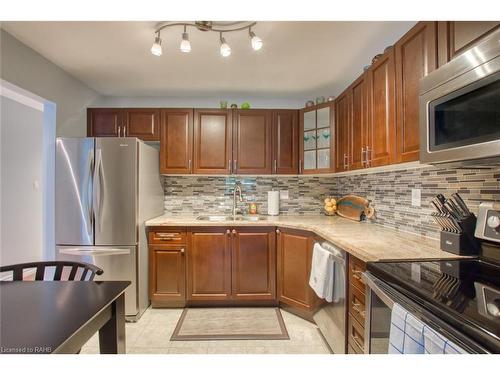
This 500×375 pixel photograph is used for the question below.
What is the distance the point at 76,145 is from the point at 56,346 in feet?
7.00

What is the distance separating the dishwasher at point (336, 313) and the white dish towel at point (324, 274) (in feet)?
0.12

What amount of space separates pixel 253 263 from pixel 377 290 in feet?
5.38

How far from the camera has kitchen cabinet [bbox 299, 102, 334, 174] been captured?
2.69 meters

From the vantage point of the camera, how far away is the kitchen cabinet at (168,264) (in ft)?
8.48

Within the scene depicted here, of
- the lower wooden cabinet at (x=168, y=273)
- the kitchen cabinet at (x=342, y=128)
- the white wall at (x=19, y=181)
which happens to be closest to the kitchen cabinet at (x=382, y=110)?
the kitchen cabinet at (x=342, y=128)

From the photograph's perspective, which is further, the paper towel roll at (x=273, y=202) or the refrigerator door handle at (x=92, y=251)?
the paper towel roll at (x=273, y=202)

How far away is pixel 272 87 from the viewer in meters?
2.87

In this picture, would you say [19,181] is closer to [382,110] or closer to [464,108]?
[382,110]

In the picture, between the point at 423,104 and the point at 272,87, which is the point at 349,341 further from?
the point at 272,87

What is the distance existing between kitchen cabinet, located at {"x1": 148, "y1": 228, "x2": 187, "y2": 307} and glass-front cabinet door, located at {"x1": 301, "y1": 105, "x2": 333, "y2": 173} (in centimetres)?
152

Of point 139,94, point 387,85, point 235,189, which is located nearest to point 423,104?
point 387,85

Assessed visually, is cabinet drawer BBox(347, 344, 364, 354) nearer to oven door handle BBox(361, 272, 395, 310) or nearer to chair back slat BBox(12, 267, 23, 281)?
oven door handle BBox(361, 272, 395, 310)

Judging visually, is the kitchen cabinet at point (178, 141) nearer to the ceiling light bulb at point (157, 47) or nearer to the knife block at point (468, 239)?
the ceiling light bulb at point (157, 47)

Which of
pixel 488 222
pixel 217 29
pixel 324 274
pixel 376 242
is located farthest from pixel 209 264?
pixel 488 222
